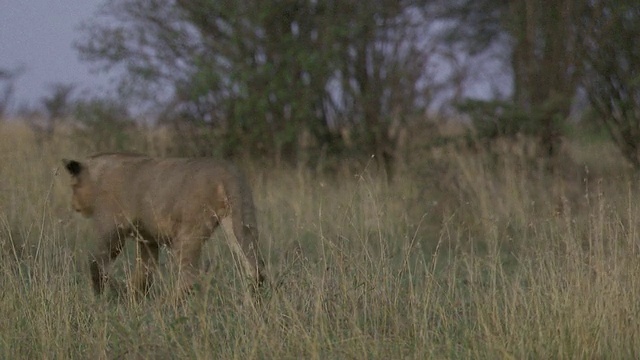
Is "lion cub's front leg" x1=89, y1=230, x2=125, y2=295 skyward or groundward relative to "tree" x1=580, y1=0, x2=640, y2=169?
groundward

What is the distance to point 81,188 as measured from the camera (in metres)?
7.88

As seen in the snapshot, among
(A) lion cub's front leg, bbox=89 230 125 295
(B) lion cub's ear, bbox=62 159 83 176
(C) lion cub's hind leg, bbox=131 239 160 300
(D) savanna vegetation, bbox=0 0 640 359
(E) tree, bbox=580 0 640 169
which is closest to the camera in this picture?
(C) lion cub's hind leg, bbox=131 239 160 300

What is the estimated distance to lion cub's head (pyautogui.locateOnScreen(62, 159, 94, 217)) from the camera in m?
7.86

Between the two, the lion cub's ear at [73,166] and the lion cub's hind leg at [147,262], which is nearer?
the lion cub's hind leg at [147,262]

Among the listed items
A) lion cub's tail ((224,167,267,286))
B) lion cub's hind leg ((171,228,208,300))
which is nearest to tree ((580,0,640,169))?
lion cub's tail ((224,167,267,286))

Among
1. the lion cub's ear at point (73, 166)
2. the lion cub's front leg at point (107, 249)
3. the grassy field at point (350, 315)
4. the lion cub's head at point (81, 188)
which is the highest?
the lion cub's ear at point (73, 166)

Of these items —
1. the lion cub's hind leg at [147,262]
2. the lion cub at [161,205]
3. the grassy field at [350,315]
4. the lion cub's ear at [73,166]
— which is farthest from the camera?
the lion cub's ear at [73,166]

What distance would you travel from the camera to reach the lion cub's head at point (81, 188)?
25.8 ft

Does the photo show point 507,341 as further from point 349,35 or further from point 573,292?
point 349,35

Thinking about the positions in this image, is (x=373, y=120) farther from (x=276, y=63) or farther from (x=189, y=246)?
(x=189, y=246)

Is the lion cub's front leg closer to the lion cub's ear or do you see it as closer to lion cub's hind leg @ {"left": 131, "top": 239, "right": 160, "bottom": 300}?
lion cub's hind leg @ {"left": 131, "top": 239, "right": 160, "bottom": 300}

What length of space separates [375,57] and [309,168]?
1.68 meters

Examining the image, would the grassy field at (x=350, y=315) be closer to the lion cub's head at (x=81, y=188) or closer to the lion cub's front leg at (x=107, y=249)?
the lion cub's front leg at (x=107, y=249)

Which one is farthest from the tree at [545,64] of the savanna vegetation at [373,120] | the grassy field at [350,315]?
the grassy field at [350,315]
